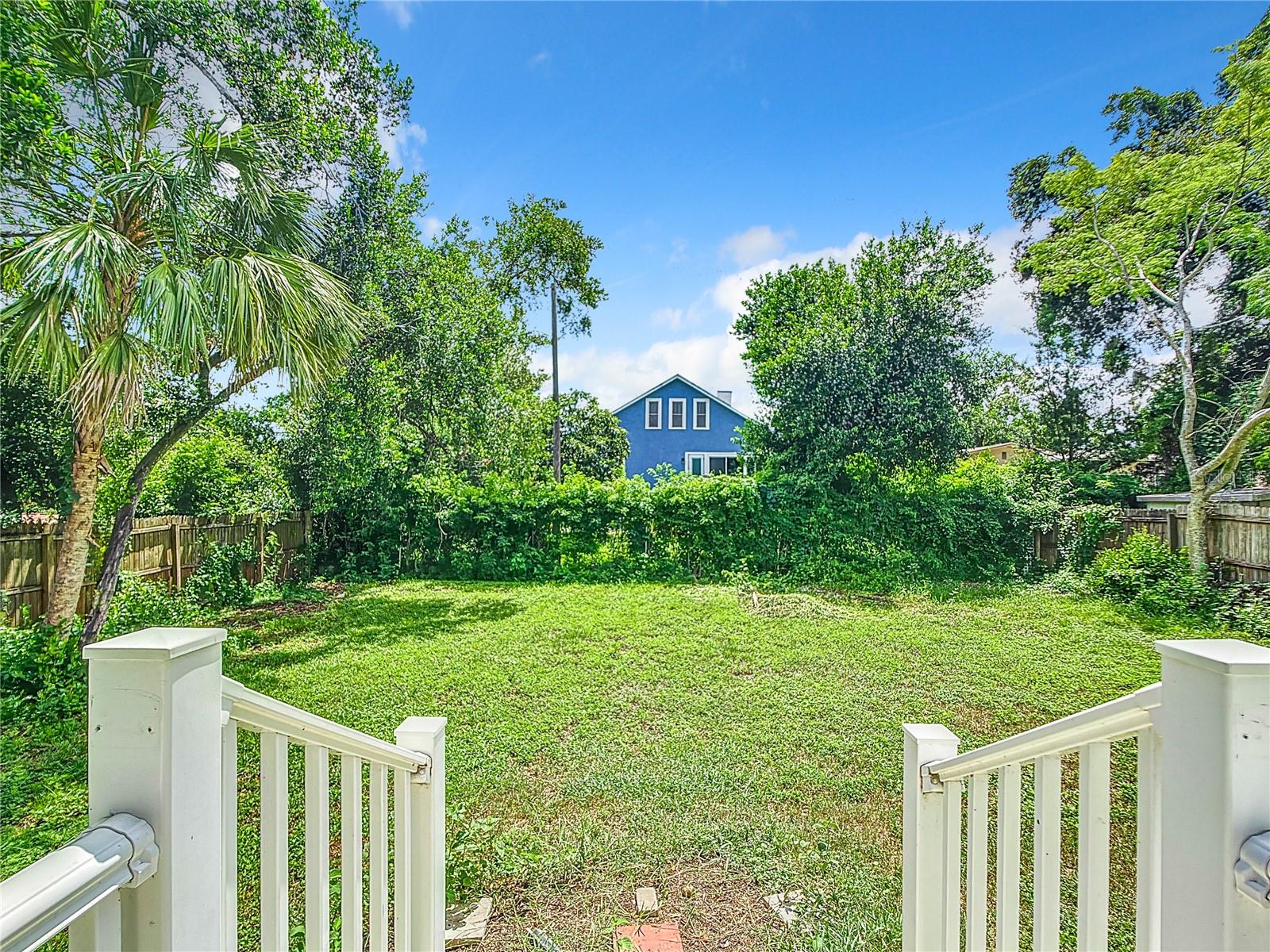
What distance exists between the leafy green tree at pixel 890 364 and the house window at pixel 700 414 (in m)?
7.88

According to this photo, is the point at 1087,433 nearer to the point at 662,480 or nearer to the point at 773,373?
the point at 773,373

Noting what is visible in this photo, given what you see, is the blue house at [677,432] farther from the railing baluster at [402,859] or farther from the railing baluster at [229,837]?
the railing baluster at [229,837]

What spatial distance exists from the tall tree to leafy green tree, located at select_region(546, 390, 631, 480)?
198 centimetres

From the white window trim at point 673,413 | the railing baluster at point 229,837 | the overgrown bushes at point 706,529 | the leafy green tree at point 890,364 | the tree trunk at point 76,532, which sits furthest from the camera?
the white window trim at point 673,413

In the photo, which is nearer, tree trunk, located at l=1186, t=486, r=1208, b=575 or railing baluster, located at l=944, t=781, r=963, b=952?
railing baluster, located at l=944, t=781, r=963, b=952

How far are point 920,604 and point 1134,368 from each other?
22.9ft

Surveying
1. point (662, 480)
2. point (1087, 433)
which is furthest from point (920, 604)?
point (1087, 433)

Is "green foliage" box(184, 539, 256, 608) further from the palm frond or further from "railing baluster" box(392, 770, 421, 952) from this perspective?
"railing baluster" box(392, 770, 421, 952)

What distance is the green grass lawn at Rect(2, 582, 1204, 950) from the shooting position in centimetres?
220

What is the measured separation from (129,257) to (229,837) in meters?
4.42

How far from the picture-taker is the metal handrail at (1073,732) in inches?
31.4

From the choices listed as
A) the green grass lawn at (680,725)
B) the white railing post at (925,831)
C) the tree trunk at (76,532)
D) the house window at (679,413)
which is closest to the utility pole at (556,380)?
the house window at (679,413)

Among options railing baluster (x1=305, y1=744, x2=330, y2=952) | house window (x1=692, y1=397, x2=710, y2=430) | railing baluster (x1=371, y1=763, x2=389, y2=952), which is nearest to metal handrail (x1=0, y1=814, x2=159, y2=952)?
railing baluster (x1=305, y1=744, x2=330, y2=952)

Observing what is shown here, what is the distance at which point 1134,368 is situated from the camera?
966 centimetres
